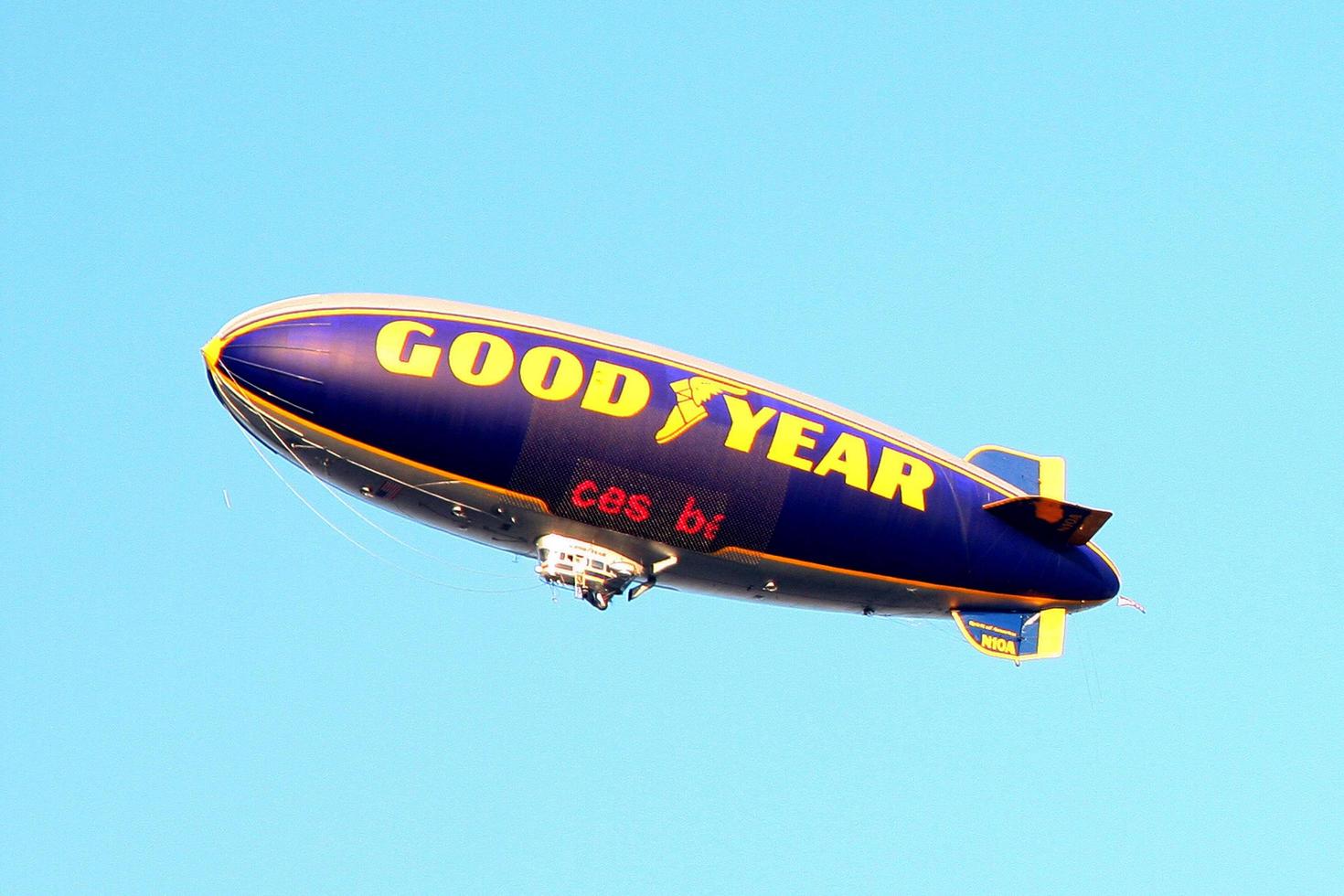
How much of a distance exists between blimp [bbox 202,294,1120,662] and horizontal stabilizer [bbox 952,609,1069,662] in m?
0.77

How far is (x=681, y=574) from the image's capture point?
39.3 m

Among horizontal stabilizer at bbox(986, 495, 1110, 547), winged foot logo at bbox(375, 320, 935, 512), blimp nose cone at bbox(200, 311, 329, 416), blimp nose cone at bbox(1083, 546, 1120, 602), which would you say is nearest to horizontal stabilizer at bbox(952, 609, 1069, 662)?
blimp nose cone at bbox(1083, 546, 1120, 602)

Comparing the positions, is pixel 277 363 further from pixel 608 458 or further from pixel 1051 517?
pixel 1051 517

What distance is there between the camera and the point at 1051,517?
41562mm

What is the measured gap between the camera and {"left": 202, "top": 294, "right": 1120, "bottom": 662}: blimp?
36.3m

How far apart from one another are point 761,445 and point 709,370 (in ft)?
5.91

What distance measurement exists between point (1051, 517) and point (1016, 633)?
8.45 feet

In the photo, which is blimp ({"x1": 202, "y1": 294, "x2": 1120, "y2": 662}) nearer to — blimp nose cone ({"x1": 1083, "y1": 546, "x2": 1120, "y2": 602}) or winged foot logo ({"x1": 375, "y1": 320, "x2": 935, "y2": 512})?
winged foot logo ({"x1": 375, "y1": 320, "x2": 935, "y2": 512})

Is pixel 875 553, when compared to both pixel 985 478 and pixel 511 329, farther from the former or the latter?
pixel 511 329

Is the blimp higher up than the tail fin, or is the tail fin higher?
the tail fin

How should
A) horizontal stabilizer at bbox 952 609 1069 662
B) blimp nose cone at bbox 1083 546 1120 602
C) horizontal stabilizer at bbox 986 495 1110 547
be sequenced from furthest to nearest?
blimp nose cone at bbox 1083 546 1120 602 < horizontal stabilizer at bbox 952 609 1069 662 < horizontal stabilizer at bbox 986 495 1110 547

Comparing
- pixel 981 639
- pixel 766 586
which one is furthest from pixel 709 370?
pixel 981 639

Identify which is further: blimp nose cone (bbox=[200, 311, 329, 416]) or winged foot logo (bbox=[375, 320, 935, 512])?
winged foot logo (bbox=[375, 320, 935, 512])

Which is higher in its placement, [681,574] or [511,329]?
[511,329]
